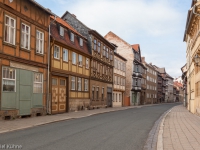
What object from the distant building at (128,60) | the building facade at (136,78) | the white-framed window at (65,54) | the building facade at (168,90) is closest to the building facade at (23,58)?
the white-framed window at (65,54)

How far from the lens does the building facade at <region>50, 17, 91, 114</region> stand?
23.8 metres

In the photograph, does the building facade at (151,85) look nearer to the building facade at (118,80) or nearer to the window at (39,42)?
the building facade at (118,80)

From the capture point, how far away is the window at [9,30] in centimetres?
1678

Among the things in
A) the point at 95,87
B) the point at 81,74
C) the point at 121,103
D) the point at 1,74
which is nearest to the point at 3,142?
the point at 1,74

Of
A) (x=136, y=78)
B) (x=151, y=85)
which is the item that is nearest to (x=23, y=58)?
(x=136, y=78)

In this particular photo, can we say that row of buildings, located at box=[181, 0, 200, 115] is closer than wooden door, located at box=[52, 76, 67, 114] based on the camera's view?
Yes

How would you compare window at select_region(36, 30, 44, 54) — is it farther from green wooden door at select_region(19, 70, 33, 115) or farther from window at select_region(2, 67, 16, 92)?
window at select_region(2, 67, 16, 92)

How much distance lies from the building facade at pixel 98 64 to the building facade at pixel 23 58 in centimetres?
1228

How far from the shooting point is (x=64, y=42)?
997 inches

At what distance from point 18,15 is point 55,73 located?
692 cm

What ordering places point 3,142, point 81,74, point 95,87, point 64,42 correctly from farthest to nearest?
point 95,87
point 81,74
point 64,42
point 3,142

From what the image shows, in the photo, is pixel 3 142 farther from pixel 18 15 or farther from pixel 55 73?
pixel 55 73

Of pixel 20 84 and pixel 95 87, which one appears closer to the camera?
pixel 20 84

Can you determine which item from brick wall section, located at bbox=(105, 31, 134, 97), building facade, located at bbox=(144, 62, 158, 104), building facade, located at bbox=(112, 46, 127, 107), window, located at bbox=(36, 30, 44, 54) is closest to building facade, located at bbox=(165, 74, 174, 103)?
building facade, located at bbox=(144, 62, 158, 104)
